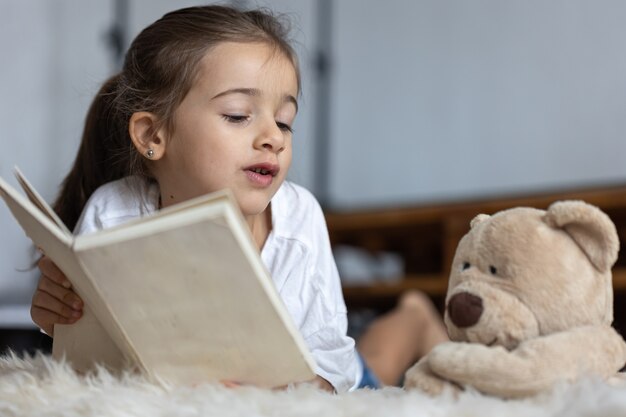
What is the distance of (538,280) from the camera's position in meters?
0.65

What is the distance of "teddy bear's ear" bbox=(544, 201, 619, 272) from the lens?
2.15ft

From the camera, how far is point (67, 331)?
2.89 feet

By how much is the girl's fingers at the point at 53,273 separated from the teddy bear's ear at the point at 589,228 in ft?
1.60

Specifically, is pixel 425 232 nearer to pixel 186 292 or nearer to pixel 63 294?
pixel 63 294

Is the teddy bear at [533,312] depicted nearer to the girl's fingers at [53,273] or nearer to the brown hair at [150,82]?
the girl's fingers at [53,273]

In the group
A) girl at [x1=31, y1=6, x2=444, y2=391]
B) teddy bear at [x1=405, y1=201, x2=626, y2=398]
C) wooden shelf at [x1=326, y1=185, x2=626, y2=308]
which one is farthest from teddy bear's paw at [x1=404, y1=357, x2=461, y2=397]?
wooden shelf at [x1=326, y1=185, x2=626, y2=308]

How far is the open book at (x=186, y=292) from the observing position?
632 millimetres

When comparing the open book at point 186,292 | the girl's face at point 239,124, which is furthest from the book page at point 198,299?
the girl's face at point 239,124

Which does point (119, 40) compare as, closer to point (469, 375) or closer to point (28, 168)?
point (28, 168)

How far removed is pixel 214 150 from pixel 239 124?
→ 42mm

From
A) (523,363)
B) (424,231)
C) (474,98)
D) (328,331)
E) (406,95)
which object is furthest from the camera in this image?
(406,95)

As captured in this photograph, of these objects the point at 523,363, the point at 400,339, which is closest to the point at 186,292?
the point at 523,363

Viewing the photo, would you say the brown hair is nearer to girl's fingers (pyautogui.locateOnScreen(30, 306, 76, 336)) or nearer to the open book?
girl's fingers (pyautogui.locateOnScreen(30, 306, 76, 336))

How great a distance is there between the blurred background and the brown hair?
1.58 metres
